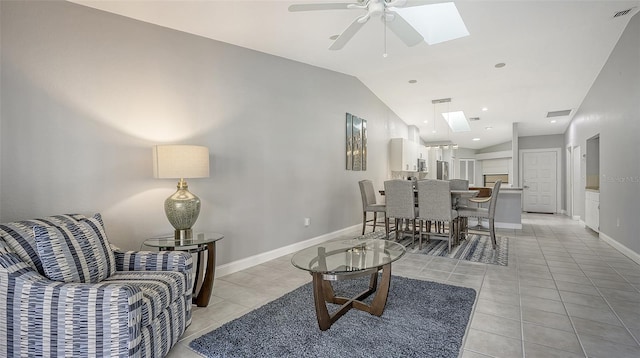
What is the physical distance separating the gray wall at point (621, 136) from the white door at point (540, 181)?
425 centimetres

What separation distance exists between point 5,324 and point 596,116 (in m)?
7.79

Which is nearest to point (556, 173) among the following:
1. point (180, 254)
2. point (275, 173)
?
point (275, 173)

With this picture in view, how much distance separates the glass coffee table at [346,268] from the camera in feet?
6.62

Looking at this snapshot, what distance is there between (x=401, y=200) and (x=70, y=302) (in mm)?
3980

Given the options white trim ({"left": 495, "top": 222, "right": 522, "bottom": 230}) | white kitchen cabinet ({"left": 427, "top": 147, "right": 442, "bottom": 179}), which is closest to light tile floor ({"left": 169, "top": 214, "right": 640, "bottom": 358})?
white trim ({"left": 495, "top": 222, "right": 522, "bottom": 230})

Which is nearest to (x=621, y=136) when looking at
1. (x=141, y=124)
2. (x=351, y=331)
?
(x=351, y=331)

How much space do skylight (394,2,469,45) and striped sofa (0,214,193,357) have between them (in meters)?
3.79

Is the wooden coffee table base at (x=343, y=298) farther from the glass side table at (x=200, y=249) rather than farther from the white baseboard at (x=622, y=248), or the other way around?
the white baseboard at (x=622, y=248)

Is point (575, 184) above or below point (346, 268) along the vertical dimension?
above

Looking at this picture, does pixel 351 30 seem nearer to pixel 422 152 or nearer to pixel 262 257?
pixel 262 257

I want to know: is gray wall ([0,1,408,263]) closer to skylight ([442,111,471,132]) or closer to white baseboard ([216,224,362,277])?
white baseboard ([216,224,362,277])

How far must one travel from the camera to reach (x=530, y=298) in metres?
2.59

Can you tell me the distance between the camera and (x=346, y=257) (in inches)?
94.1

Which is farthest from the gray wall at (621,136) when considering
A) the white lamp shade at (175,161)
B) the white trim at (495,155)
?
the white trim at (495,155)
